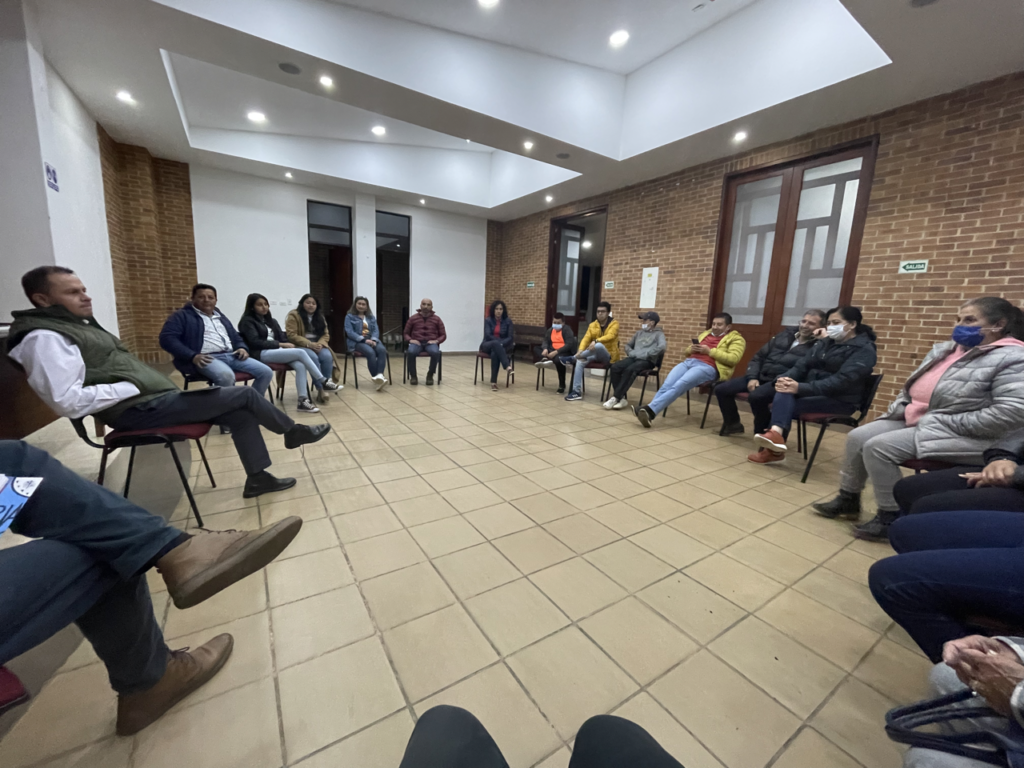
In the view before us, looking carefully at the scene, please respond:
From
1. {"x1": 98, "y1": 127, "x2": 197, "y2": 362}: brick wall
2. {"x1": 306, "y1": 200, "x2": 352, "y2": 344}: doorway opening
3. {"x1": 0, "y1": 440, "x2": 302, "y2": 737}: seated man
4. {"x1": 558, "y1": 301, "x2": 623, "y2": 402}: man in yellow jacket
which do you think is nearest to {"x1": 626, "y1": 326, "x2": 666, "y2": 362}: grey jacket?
{"x1": 558, "y1": 301, "x2": 623, "y2": 402}: man in yellow jacket

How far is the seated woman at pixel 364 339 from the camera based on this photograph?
507 cm

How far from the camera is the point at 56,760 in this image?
95 centimetres

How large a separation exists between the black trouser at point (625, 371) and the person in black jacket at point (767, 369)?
Result: 3.14ft

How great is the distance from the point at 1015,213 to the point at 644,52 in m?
3.64

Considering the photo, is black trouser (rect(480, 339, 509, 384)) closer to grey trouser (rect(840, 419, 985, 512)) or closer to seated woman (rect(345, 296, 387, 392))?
seated woman (rect(345, 296, 387, 392))

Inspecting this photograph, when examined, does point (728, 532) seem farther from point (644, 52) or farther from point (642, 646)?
point (644, 52)

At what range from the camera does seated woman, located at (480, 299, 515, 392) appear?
5.59 meters

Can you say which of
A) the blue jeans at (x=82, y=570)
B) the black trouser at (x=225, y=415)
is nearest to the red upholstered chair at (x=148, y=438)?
the black trouser at (x=225, y=415)

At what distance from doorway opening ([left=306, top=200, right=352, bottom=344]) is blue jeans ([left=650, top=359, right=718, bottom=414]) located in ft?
18.2

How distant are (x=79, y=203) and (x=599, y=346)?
18.5 ft

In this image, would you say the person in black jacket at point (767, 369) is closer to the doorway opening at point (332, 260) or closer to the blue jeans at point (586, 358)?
the blue jeans at point (586, 358)

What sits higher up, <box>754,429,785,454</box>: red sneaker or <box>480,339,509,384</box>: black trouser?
<box>480,339,509,384</box>: black trouser

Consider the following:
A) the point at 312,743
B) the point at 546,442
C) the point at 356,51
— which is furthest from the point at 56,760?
the point at 356,51

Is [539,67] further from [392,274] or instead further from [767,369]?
[392,274]
